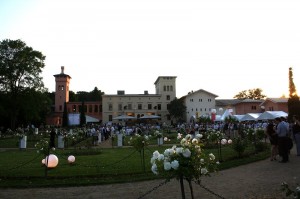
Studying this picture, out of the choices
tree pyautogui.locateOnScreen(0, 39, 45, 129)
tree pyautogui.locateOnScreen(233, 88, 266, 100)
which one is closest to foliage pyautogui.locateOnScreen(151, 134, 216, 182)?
tree pyautogui.locateOnScreen(0, 39, 45, 129)

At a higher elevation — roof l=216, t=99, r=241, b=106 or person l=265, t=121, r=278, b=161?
roof l=216, t=99, r=241, b=106

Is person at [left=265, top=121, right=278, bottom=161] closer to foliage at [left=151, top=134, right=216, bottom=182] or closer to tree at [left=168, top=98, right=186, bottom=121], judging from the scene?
foliage at [left=151, top=134, right=216, bottom=182]

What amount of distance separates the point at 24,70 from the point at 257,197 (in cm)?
4568

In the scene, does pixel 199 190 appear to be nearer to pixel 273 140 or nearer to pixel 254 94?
pixel 273 140

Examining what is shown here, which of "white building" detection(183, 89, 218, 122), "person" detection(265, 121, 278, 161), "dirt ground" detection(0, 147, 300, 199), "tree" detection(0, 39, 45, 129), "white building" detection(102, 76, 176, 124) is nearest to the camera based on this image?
"dirt ground" detection(0, 147, 300, 199)

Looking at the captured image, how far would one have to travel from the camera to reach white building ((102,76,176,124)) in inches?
3174

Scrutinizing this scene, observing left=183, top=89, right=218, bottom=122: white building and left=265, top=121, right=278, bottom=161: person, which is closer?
left=265, top=121, right=278, bottom=161: person

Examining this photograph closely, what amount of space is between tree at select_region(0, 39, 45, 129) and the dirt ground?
40300mm

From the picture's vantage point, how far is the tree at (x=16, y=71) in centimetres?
4534

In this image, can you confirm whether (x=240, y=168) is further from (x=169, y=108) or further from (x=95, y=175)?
(x=169, y=108)

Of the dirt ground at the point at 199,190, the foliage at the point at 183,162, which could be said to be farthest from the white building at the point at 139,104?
the foliage at the point at 183,162

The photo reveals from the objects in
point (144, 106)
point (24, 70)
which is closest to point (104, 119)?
point (144, 106)

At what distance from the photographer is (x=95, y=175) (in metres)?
10.8

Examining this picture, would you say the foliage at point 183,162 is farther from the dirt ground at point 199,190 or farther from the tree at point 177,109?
the tree at point 177,109
